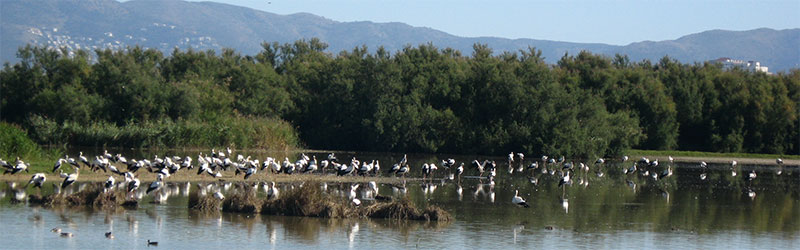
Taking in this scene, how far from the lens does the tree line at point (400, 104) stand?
5122 cm

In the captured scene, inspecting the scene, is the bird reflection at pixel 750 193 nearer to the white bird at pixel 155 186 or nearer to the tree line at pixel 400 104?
the tree line at pixel 400 104

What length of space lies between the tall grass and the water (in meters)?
20.1

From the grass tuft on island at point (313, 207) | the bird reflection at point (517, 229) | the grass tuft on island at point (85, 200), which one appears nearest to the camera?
the bird reflection at point (517, 229)

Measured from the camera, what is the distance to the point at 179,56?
203ft

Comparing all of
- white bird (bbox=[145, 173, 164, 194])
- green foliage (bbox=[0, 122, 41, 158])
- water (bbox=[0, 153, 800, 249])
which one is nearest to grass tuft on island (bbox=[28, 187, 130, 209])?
water (bbox=[0, 153, 800, 249])

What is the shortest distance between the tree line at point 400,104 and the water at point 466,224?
21.5 metres

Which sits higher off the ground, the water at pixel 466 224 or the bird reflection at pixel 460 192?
the bird reflection at pixel 460 192

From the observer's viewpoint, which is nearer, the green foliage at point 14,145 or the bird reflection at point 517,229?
the bird reflection at point 517,229

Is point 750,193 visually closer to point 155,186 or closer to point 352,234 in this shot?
point 352,234

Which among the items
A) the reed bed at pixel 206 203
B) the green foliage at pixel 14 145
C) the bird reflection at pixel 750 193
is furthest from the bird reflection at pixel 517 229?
the green foliage at pixel 14 145

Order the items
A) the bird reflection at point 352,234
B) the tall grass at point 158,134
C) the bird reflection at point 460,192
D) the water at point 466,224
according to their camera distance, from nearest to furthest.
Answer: the water at point 466,224 → the bird reflection at point 352,234 → the bird reflection at point 460,192 → the tall grass at point 158,134

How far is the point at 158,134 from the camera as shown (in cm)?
4759

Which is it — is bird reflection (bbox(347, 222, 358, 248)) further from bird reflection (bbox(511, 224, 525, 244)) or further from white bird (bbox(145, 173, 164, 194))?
white bird (bbox(145, 173, 164, 194))

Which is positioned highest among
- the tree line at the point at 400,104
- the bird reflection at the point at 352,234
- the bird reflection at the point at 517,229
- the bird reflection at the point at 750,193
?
the tree line at the point at 400,104
